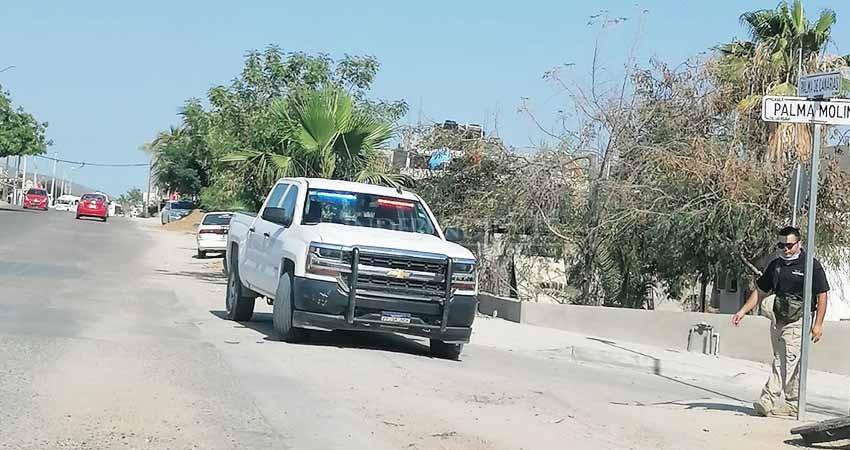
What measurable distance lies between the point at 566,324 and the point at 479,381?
772cm

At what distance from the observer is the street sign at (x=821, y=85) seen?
32.9 ft

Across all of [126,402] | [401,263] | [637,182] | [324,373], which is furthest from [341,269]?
[637,182]

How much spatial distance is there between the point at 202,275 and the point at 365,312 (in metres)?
16.2

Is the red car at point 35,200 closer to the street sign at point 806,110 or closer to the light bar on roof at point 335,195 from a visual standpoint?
the light bar on roof at point 335,195

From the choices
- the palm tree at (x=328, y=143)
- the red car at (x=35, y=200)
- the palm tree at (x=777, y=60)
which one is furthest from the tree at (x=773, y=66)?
the red car at (x=35, y=200)

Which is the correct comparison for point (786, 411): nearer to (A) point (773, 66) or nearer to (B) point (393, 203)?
(B) point (393, 203)

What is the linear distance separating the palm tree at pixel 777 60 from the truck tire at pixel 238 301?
370 inches

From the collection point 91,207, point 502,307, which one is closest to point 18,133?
point 91,207

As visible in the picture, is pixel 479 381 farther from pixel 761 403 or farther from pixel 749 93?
pixel 749 93

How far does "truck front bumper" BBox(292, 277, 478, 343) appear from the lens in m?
12.7

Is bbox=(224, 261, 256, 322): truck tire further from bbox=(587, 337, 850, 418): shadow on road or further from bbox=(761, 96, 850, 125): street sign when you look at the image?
bbox=(761, 96, 850, 125): street sign

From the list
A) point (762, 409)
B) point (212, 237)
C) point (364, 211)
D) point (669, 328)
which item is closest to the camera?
point (762, 409)

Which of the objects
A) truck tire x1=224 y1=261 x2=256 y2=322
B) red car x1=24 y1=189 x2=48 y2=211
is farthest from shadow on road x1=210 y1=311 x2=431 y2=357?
red car x1=24 y1=189 x2=48 y2=211

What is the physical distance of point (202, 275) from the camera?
28234 mm
